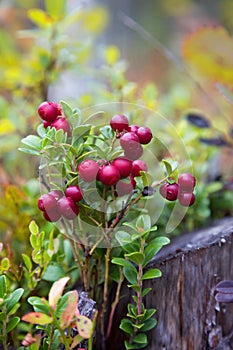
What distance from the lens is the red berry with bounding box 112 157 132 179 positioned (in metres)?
0.77

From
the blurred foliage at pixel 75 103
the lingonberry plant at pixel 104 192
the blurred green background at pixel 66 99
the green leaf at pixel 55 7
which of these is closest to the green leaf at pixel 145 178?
the lingonberry plant at pixel 104 192

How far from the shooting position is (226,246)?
0.97 meters

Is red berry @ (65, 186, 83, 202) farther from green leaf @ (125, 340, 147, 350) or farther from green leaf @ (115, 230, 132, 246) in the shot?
green leaf @ (125, 340, 147, 350)

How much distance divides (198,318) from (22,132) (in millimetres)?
807

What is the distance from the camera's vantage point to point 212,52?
153 cm

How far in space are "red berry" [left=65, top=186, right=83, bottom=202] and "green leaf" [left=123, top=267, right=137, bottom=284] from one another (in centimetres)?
17

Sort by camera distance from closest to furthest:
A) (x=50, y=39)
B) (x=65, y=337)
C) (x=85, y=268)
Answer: (x=65, y=337), (x=85, y=268), (x=50, y=39)

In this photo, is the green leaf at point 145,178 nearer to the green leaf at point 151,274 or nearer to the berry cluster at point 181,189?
the berry cluster at point 181,189

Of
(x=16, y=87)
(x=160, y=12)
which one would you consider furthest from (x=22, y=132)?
(x=160, y=12)

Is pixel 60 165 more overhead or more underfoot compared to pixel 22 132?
more underfoot

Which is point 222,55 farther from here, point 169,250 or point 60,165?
point 60,165

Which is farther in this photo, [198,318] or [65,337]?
[198,318]

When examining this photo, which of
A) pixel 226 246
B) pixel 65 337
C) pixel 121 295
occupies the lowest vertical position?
pixel 65 337

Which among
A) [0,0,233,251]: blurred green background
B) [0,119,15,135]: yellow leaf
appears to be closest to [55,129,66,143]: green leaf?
[0,0,233,251]: blurred green background
